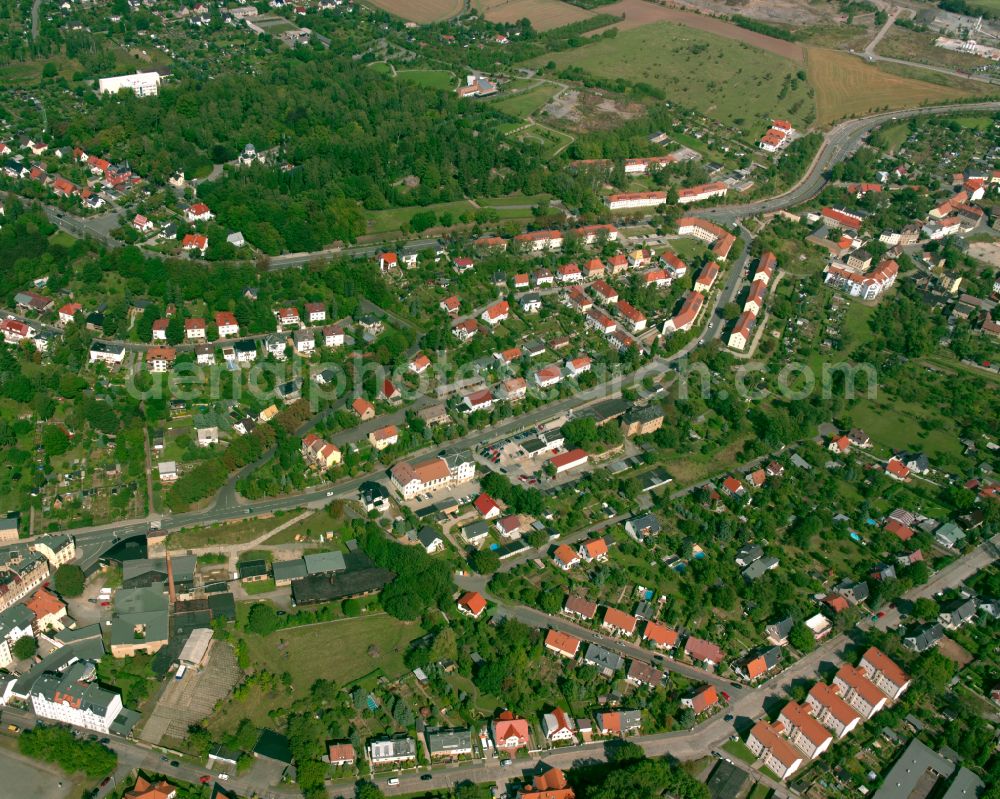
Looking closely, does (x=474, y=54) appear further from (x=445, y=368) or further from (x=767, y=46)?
(x=445, y=368)

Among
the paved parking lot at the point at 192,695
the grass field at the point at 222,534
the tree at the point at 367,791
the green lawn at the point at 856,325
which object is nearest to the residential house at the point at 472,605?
the tree at the point at 367,791

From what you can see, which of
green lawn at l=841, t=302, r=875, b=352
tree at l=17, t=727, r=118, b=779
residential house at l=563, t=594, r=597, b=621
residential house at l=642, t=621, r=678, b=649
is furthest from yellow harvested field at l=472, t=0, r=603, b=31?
tree at l=17, t=727, r=118, b=779

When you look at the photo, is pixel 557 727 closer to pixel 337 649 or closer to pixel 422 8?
pixel 337 649

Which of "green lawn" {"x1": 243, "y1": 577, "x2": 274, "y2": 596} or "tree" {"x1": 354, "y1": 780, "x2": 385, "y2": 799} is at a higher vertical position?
"tree" {"x1": 354, "y1": 780, "x2": 385, "y2": 799}

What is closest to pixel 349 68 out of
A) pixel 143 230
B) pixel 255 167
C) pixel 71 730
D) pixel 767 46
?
pixel 255 167

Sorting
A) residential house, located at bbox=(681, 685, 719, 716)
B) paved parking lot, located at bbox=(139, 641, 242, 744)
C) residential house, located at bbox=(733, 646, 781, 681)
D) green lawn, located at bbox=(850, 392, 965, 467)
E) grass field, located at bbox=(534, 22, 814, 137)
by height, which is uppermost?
grass field, located at bbox=(534, 22, 814, 137)

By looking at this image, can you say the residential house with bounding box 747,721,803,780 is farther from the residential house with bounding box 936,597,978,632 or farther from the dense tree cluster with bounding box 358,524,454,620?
the dense tree cluster with bounding box 358,524,454,620

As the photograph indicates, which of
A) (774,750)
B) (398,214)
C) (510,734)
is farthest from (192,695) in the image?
(398,214)
